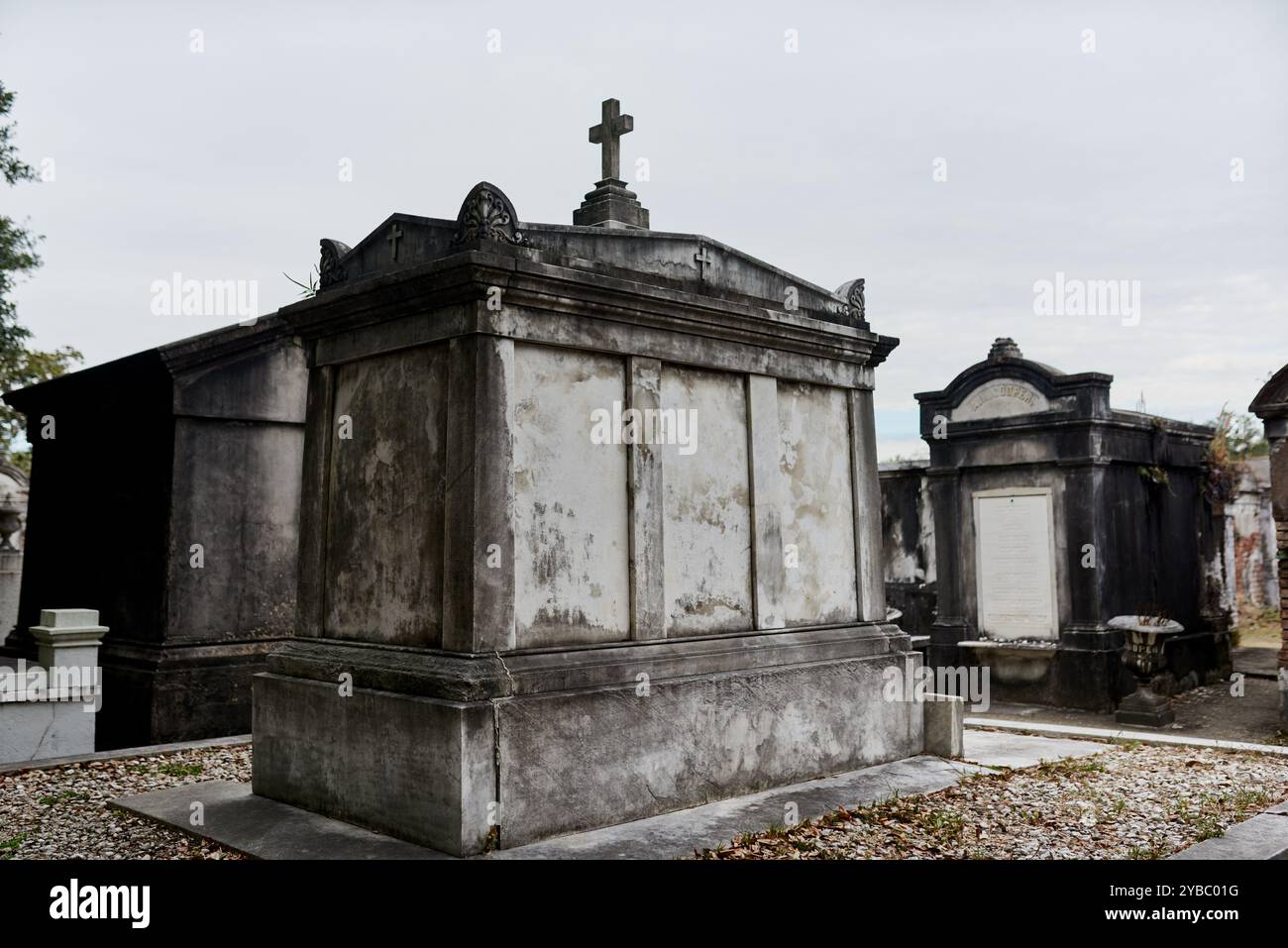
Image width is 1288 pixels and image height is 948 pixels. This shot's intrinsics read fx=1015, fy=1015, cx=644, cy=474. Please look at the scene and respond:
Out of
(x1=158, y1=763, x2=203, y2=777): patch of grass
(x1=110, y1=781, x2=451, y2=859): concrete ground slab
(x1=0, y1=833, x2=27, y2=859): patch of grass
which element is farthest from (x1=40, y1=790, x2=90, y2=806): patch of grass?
(x1=0, y1=833, x2=27, y2=859): patch of grass

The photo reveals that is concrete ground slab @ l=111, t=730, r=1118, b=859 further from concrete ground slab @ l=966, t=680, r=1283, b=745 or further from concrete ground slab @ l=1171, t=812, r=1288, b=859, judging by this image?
concrete ground slab @ l=966, t=680, r=1283, b=745

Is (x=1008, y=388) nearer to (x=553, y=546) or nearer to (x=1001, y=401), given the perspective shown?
(x=1001, y=401)

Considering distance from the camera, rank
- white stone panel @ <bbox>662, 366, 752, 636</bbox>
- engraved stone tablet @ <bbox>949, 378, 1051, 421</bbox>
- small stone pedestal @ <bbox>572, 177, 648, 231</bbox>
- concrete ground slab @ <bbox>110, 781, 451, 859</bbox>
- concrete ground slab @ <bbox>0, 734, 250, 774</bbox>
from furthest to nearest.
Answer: engraved stone tablet @ <bbox>949, 378, 1051, 421</bbox>, concrete ground slab @ <bbox>0, 734, 250, 774</bbox>, small stone pedestal @ <bbox>572, 177, 648, 231</bbox>, white stone panel @ <bbox>662, 366, 752, 636</bbox>, concrete ground slab @ <bbox>110, 781, 451, 859</bbox>

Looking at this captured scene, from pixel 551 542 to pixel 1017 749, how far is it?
15.6 ft

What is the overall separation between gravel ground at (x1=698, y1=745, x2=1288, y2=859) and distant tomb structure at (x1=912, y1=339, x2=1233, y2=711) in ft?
15.2

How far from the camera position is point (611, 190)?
7.05m

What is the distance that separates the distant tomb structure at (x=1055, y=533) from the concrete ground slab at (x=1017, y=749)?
3547mm


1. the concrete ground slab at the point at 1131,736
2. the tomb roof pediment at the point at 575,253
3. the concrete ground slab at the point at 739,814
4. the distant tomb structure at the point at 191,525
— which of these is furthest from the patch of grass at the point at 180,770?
the concrete ground slab at the point at 1131,736

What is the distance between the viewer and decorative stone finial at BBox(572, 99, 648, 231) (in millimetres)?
7012

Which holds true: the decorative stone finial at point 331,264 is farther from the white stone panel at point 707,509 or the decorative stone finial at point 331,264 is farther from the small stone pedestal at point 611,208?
the white stone panel at point 707,509

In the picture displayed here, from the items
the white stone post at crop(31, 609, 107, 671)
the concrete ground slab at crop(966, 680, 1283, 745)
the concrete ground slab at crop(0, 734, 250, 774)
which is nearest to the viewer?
the concrete ground slab at crop(0, 734, 250, 774)

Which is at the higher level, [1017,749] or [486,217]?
[486,217]

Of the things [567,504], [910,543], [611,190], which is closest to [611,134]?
[611,190]

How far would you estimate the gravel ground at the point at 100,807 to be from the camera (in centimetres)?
532
